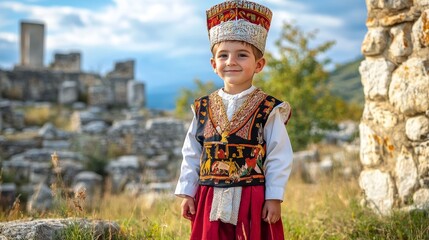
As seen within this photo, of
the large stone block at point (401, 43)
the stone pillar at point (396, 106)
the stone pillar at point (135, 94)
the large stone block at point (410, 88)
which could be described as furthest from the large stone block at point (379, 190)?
the stone pillar at point (135, 94)

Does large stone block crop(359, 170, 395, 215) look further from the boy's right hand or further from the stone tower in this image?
the stone tower

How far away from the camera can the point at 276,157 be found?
2.84m

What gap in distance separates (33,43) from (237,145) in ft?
76.1

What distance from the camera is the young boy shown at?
278 cm

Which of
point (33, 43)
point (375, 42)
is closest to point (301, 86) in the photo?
point (375, 42)

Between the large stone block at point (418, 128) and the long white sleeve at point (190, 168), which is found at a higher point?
the large stone block at point (418, 128)

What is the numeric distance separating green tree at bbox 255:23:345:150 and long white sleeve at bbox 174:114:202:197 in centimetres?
830

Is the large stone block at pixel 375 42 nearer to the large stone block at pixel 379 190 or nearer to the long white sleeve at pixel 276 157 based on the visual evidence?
the large stone block at pixel 379 190

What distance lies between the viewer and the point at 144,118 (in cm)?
1831

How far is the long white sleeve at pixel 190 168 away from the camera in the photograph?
2.98 metres

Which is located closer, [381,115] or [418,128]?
[418,128]

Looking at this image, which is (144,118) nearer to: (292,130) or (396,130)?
(292,130)

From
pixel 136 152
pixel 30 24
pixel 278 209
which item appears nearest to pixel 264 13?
pixel 278 209

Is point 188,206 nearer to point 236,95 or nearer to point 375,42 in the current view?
point 236,95
